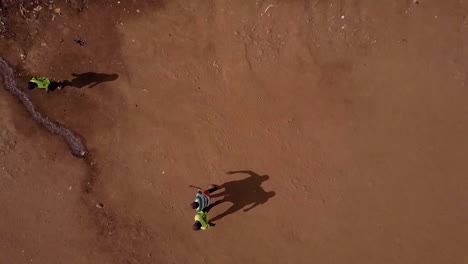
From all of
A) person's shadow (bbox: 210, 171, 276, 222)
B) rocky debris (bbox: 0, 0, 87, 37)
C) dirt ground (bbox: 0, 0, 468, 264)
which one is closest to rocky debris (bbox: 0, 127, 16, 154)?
dirt ground (bbox: 0, 0, 468, 264)

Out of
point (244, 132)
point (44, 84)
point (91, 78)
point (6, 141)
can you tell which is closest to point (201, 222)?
point (244, 132)

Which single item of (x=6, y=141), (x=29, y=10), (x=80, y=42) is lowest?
(x=6, y=141)

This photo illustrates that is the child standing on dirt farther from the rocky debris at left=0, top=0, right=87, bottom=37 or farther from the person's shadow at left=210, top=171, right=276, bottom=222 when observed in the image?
A: the rocky debris at left=0, top=0, right=87, bottom=37

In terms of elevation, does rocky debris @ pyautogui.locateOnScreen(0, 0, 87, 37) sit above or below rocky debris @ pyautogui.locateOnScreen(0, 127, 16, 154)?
above

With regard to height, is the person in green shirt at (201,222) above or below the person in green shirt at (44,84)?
→ above

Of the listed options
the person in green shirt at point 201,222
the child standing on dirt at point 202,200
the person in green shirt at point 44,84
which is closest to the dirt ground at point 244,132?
the person in green shirt at point 44,84

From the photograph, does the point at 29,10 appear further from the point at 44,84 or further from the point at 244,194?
the point at 244,194

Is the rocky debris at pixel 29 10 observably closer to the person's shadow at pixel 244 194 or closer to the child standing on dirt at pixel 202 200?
the child standing on dirt at pixel 202 200
